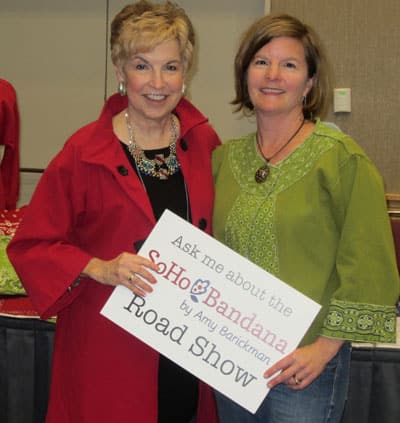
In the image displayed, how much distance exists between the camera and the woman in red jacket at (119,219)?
138 centimetres

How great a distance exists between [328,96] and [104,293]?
674 mm

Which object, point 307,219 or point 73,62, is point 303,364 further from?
point 73,62

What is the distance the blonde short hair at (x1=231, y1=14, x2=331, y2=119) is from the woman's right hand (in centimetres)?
49

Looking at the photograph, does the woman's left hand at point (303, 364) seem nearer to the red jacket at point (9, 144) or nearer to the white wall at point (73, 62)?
the red jacket at point (9, 144)

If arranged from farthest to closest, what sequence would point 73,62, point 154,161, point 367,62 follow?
point 73,62 < point 367,62 < point 154,161

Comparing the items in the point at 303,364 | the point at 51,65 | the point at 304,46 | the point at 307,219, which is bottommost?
the point at 303,364

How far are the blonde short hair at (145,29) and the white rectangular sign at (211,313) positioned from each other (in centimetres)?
38

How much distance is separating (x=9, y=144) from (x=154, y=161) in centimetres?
143

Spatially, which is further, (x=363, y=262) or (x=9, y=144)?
(x=9, y=144)

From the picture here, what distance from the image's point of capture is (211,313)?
1.32 m

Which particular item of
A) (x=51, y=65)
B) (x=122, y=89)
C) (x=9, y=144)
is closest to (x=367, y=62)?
(x=9, y=144)

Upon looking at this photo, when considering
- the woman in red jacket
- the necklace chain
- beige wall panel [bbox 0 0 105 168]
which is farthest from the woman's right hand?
beige wall panel [bbox 0 0 105 168]

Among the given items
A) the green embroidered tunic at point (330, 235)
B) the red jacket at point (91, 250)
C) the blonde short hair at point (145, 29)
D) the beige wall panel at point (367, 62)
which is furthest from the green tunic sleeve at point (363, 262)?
the beige wall panel at point (367, 62)

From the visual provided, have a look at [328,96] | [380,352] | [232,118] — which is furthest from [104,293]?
[232,118]
